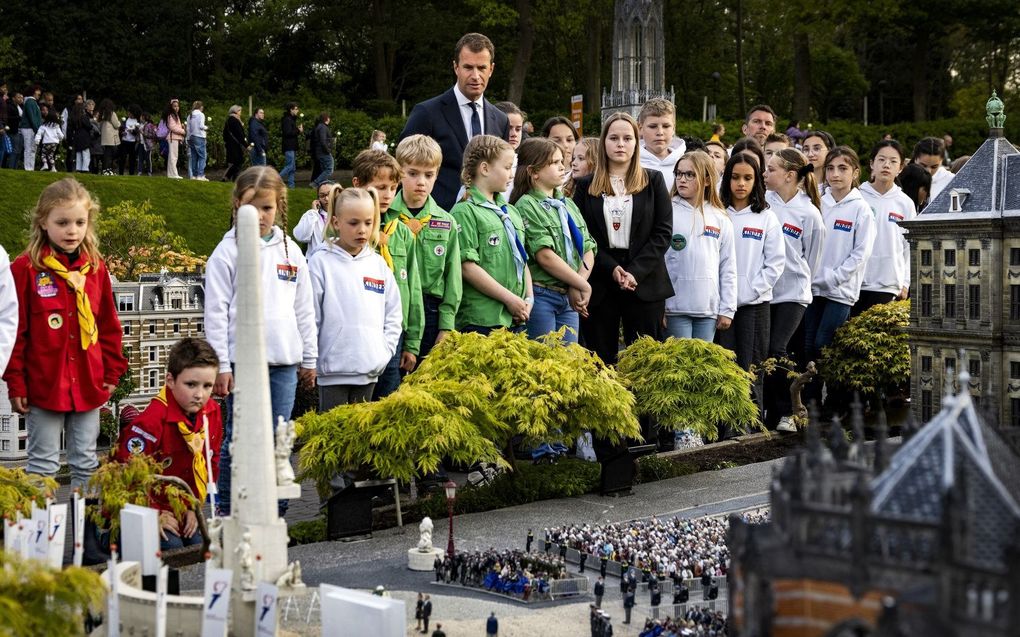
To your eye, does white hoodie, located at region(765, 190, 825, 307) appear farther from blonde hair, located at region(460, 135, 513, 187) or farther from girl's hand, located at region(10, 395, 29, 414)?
girl's hand, located at region(10, 395, 29, 414)

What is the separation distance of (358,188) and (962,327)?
25.7ft

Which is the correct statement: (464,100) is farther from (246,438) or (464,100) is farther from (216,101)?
(216,101)

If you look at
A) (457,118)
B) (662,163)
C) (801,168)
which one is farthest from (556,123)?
(801,168)

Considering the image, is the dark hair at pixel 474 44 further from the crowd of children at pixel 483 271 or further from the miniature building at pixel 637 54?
the miniature building at pixel 637 54

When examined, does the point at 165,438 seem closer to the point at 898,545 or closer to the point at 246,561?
the point at 246,561

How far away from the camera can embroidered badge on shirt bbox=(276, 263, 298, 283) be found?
1359cm

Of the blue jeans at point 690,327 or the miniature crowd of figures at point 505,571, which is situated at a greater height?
Result: the blue jeans at point 690,327

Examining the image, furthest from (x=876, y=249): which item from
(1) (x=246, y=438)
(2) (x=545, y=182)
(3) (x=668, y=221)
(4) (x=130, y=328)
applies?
(1) (x=246, y=438)

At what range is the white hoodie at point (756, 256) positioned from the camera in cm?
1869

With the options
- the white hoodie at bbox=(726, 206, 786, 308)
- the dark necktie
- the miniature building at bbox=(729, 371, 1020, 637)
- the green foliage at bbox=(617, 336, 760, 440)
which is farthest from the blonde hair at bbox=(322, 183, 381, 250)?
the miniature building at bbox=(729, 371, 1020, 637)

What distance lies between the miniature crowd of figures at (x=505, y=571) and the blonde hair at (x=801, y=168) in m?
9.62

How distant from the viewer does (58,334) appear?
12.8 metres

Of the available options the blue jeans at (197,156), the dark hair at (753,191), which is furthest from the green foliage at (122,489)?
the blue jeans at (197,156)

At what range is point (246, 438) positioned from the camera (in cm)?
948
